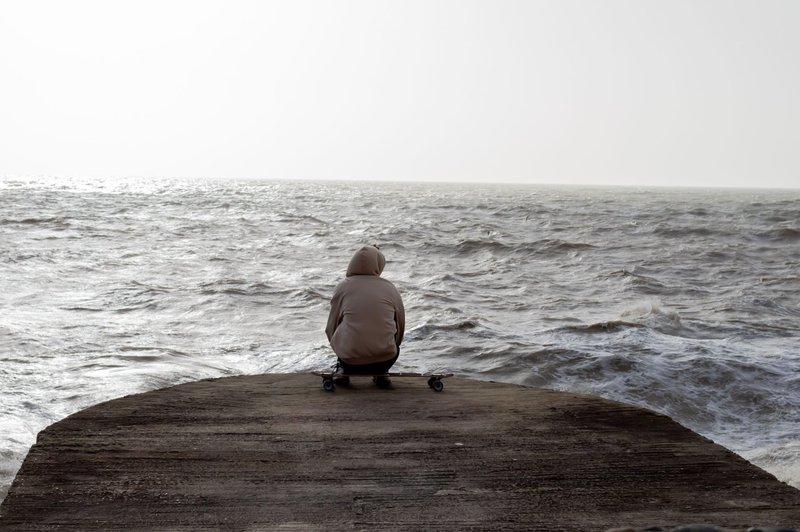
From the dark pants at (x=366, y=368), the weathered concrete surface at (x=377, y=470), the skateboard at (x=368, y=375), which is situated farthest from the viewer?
the dark pants at (x=366, y=368)

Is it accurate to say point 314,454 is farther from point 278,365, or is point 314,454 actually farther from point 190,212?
point 190,212

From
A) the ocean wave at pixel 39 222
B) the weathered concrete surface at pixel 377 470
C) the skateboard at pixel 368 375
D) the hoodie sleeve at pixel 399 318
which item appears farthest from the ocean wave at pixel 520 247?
the weathered concrete surface at pixel 377 470

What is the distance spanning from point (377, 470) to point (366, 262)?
89.5 inches

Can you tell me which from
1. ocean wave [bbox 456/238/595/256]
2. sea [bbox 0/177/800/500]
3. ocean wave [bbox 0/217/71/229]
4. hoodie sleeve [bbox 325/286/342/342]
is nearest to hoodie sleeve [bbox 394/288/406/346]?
hoodie sleeve [bbox 325/286/342/342]

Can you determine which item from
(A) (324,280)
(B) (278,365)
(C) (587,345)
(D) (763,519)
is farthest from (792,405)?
(A) (324,280)

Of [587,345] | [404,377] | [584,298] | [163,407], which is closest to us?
[163,407]

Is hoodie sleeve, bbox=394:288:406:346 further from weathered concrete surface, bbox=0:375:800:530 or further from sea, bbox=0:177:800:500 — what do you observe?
sea, bbox=0:177:800:500

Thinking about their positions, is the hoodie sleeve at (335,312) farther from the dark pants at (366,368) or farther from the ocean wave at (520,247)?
the ocean wave at (520,247)

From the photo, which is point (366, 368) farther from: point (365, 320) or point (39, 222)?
point (39, 222)

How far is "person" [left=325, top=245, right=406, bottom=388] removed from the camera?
227 inches

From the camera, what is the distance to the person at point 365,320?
577 cm

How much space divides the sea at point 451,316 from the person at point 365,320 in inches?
104

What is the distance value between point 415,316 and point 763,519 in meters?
9.14

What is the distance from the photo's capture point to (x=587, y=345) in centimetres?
1015
